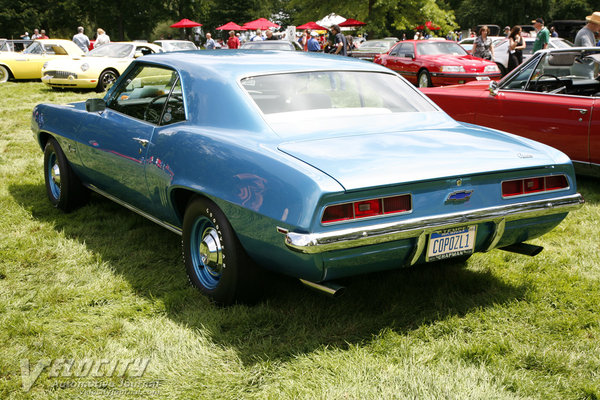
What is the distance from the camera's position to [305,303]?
11.5ft

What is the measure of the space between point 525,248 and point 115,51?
13919mm

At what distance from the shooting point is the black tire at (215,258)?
10.5 ft

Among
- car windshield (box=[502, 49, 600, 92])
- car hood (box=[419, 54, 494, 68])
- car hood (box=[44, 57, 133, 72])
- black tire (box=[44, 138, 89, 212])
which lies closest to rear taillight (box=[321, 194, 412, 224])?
black tire (box=[44, 138, 89, 212])

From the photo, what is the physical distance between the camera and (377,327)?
322 cm

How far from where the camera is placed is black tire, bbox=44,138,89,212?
5199 mm

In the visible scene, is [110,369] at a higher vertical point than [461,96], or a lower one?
lower

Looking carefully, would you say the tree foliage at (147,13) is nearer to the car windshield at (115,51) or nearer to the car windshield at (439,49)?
the car windshield at (439,49)

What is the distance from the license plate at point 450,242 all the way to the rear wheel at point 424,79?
12.0 meters

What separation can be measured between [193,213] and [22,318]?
1.06 metres

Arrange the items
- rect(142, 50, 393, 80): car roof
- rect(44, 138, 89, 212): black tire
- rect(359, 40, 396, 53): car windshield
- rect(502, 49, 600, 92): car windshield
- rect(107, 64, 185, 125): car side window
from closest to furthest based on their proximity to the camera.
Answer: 1. rect(142, 50, 393, 80): car roof
2. rect(107, 64, 185, 125): car side window
3. rect(44, 138, 89, 212): black tire
4. rect(502, 49, 600, 92): car windshield
5. rect(359, 40, 396, 53): car windshield

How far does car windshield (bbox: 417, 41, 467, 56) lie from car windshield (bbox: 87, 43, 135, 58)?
713 centimetres

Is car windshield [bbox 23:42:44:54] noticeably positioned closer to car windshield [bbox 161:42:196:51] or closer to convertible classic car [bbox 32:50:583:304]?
car windshield [bbox 161:42:196:51]

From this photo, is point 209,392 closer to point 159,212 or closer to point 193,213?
point 193,213

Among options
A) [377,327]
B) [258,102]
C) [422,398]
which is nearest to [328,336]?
[377,327]
